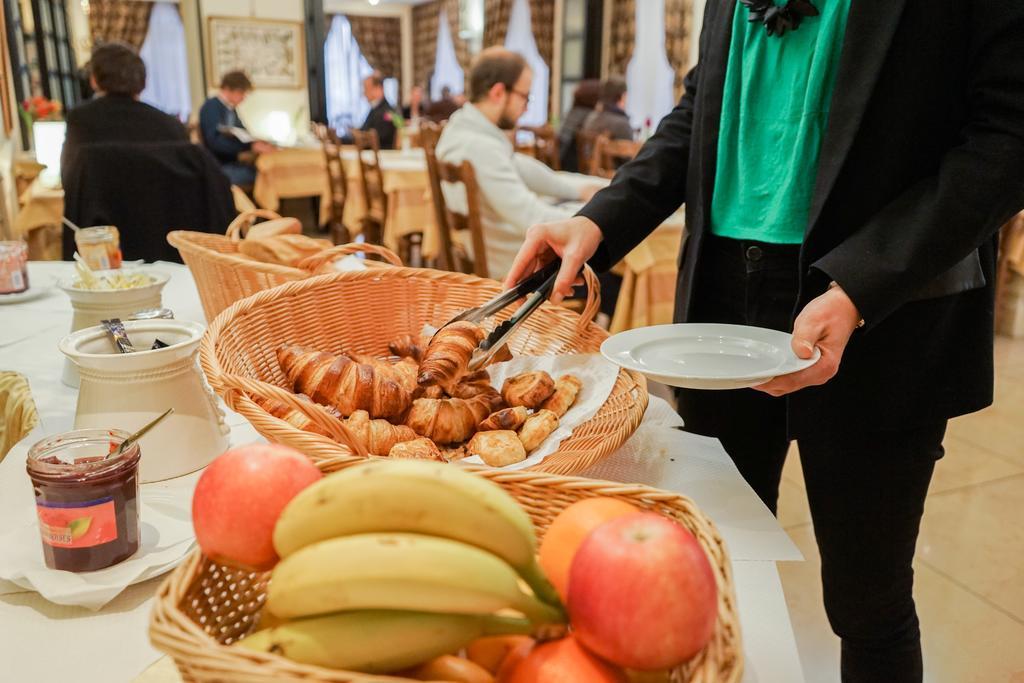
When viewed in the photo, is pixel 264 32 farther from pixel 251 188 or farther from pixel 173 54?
pixel 251 188

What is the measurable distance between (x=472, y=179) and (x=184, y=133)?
1.15m

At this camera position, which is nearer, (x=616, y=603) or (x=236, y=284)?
(x=616, y=603)

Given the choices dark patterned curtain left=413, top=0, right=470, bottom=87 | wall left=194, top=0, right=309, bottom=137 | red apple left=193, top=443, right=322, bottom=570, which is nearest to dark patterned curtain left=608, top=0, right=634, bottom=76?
wall left=194, top=0, right=309, bottom=137

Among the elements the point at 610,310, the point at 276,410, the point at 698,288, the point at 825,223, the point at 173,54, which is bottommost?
the point at 610,310

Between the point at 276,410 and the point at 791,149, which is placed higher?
the point at 791,149

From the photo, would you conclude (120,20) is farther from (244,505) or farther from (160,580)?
(244,505)

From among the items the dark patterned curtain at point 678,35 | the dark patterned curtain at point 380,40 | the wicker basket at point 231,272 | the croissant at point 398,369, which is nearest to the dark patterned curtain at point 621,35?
the dark patterned curtain at point 678,35

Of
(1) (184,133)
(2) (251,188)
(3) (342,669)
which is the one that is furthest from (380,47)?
(3) (342,669)

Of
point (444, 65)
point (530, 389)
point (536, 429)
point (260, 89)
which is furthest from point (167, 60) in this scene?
point (536, 429)

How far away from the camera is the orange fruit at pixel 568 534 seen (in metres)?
0.50

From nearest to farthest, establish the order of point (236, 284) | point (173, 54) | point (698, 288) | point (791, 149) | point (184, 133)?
point (791, 149), point (698, 288), point (236, 284), point (184, 133), point (173, 54)

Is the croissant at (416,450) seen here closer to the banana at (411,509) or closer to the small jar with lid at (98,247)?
the banana at (411,509)

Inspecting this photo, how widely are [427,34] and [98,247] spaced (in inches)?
525

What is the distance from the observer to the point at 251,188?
21.0 ft
